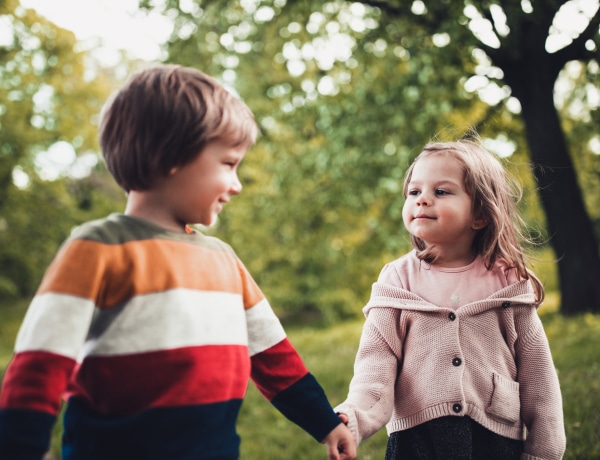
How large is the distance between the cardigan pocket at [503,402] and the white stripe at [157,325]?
1037 mm

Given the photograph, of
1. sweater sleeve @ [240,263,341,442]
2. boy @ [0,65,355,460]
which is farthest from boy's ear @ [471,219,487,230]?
boy @ [0,65,355,460]

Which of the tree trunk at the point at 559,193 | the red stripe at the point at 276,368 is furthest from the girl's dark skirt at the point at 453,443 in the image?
the tree trunk at the point at 559,193

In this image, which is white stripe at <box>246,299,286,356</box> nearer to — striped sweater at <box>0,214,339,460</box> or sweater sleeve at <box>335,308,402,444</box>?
striped sweater at <box>0,214,339,460</box>

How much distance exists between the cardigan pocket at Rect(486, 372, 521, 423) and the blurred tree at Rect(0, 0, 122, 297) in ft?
60.0

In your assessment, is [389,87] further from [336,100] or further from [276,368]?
[276,368]

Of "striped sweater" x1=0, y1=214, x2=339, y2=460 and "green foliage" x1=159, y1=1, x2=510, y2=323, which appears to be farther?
"green foliage" x1=159, y1=1, x2=510, y2=323

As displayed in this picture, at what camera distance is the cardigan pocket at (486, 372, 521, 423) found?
2240mm

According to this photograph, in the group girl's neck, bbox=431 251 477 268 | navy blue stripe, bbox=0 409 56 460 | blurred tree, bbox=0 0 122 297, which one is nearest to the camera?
navy blue stripe, bbox=0 409 56 460

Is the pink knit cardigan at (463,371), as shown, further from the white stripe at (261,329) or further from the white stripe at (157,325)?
the white stripe at (157,325)

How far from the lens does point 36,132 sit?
18.8 meters

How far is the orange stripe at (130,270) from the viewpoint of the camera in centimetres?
164

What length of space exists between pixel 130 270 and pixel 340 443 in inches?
38.4

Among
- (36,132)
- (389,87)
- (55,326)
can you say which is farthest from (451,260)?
(36,132)

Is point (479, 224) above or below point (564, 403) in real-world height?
above
